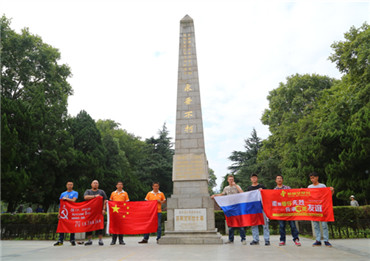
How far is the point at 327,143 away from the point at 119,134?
33271 mm

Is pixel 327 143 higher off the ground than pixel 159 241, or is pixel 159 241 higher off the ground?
pixel 327 143

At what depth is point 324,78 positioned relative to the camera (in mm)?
29672

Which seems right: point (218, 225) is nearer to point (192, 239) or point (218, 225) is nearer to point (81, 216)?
point (192, 239)

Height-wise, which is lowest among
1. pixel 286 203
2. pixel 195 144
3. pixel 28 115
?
pixel 286 203

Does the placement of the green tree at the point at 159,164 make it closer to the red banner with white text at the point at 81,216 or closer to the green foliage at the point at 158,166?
the green foliage at the point at 158,166

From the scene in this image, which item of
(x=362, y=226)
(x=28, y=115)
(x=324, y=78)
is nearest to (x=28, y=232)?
(x=28, y=115)

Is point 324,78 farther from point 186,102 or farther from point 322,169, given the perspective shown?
point 186,102

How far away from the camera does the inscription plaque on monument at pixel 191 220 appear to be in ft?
29.7

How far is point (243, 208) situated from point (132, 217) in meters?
3.28

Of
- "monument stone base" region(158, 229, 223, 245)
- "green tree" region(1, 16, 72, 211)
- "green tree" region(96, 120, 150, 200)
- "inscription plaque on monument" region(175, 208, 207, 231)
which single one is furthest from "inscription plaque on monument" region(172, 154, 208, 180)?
"green tree" region(96, 120, 150, 200)

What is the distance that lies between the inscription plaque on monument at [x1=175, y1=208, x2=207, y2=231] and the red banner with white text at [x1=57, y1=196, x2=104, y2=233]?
2337 millimetres

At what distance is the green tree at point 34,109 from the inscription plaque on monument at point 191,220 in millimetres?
12661

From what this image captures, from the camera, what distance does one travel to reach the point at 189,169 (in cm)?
1016

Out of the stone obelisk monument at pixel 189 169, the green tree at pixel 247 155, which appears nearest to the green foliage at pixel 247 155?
the green tree at pixel 247 155
